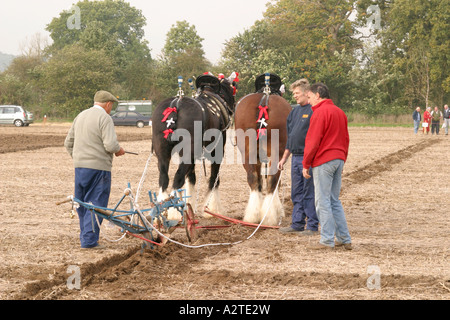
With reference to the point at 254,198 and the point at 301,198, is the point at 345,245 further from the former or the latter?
the point at 254,198

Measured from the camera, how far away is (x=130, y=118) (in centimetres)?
5150

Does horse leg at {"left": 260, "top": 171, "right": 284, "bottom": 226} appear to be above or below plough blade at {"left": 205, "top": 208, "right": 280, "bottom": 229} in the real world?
above

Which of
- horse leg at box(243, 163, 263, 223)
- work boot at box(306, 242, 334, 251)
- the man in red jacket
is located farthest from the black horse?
work boot at box(306, 242, 334, 251)

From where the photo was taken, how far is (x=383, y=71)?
58.6 metres

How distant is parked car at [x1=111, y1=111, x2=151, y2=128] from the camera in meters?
51.3

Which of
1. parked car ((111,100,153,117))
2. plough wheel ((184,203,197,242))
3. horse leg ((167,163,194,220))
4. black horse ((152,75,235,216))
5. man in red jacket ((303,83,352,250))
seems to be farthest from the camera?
parked car ((111,100,153,117))

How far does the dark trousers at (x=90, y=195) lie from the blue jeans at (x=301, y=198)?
2.60 metres

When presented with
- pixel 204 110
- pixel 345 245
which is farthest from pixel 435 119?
pixel 345 245

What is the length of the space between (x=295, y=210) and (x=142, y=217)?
2.44m

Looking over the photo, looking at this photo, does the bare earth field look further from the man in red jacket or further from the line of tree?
the line of tree

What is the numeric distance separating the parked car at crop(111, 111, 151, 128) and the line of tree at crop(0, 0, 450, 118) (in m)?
8.37

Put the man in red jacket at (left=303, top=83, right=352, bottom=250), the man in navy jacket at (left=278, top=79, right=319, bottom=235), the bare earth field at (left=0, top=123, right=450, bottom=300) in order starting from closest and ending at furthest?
1. the bare earth field at (left=0, top=123, right=450, bottom=300)
2. the man in red jacket at (left=303, top=83, right=352, bottom=250)
3. the man in navy jacket at (left=278, top=79, right=319, bottom=235)

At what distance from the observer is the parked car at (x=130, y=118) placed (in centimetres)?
5131
